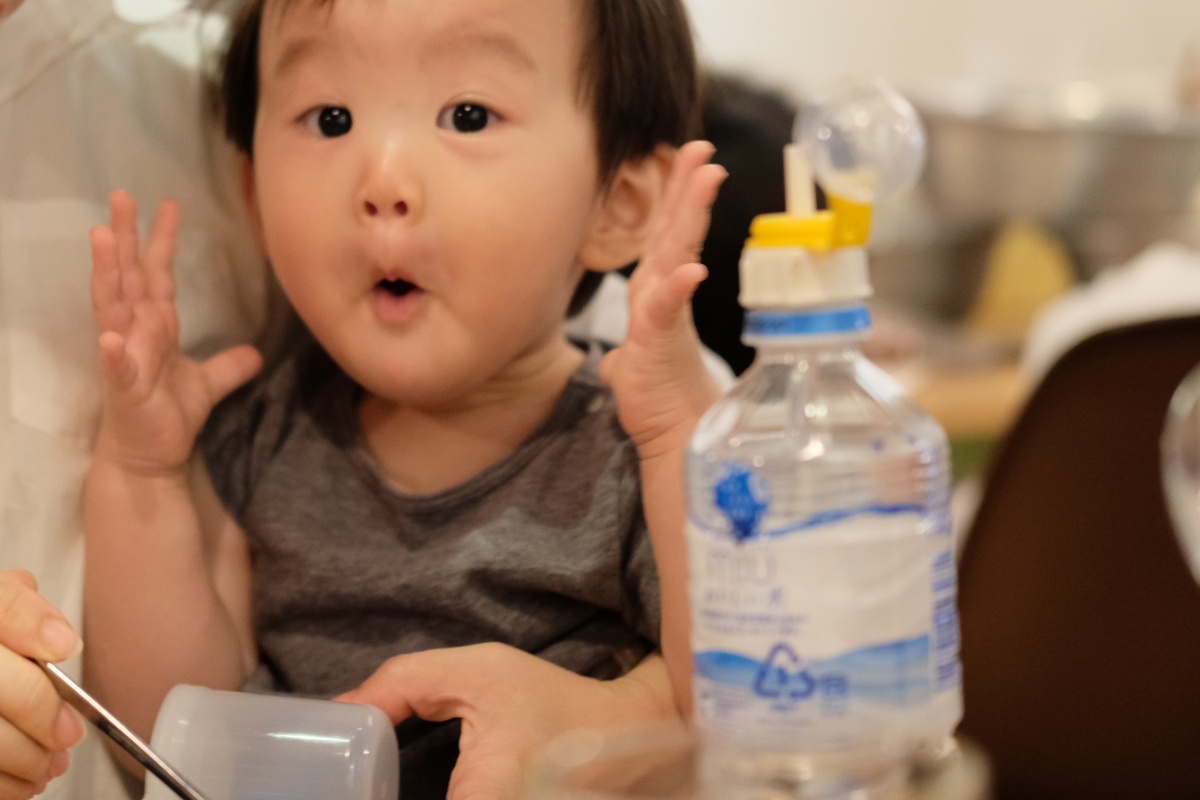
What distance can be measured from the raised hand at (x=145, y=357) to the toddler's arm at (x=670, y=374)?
0.33 meters

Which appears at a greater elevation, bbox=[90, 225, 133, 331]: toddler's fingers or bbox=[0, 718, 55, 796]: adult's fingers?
bbox=[90, 225, 133, 331]: toddler's fingers

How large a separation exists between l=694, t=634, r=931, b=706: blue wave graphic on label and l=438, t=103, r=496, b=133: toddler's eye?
0.46m

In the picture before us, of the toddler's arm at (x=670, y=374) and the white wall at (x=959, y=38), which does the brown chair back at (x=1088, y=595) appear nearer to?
the toddler's arm at (x=670, y=374)

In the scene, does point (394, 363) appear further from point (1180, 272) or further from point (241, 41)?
point (1180, 272)

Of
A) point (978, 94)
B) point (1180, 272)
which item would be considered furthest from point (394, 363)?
point (978, 94)

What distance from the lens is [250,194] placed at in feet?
3.52

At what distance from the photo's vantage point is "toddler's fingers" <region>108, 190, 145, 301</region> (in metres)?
0.92

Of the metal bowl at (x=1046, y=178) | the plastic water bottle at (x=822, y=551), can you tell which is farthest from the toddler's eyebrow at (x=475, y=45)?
the metal bowl at (x=1046, y=178)

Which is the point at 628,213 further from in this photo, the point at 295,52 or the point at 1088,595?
the point at 1088,595

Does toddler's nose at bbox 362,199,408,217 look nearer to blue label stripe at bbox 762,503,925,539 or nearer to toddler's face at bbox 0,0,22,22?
toddler's face at bbox 0,0,22,22

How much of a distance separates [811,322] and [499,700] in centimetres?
35

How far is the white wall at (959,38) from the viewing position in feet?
9.83

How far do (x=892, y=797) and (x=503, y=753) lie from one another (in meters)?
0.30

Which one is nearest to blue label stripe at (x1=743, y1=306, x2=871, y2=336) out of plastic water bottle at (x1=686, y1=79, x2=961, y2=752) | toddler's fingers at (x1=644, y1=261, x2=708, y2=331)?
plastic water bottle at (x1=686, y1=79, x2=961, y2=752)
